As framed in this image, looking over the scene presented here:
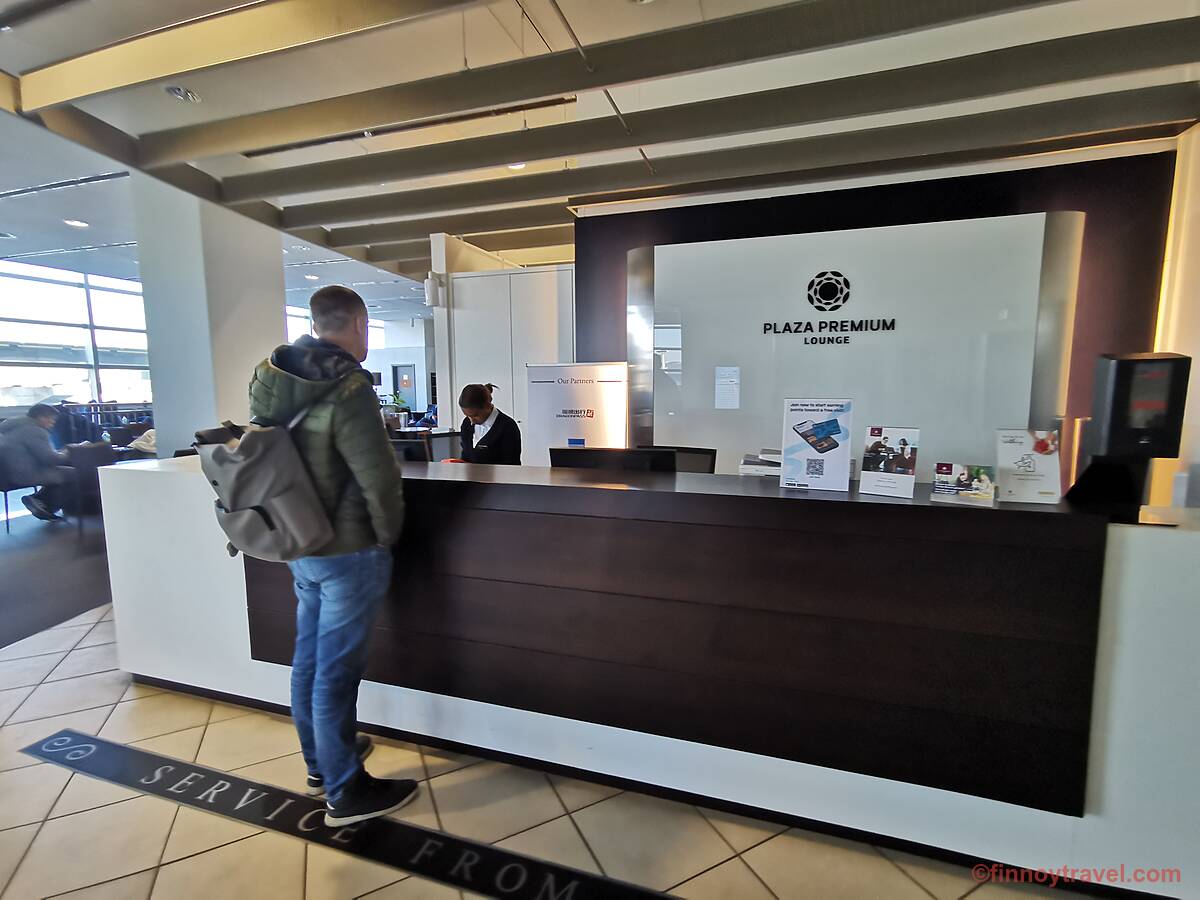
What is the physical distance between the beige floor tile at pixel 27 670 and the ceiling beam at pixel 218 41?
10.0 ft

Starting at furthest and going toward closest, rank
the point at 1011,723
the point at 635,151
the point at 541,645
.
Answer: the point at 635,151
the point at 541,645
the point at 1011,723

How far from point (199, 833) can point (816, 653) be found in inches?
82.7

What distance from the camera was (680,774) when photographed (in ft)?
6.10

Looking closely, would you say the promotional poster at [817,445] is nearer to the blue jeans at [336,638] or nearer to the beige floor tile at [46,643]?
the blue jeans at [336,638]

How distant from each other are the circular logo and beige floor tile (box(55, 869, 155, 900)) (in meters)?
4.16

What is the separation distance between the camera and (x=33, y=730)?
2369 millimetres

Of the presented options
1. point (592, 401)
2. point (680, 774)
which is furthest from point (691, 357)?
point (680, 774)

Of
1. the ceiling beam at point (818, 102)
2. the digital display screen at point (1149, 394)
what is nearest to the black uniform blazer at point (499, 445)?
the ceiling beam at point (818, 102)

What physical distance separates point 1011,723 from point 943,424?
2349mm

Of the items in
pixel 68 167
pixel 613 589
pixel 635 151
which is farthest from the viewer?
pixel 68 167

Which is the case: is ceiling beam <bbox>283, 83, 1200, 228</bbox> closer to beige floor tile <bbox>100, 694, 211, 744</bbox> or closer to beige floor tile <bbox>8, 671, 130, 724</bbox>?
beige floor tile <bbox>100, 694, 211, 744</bbox>

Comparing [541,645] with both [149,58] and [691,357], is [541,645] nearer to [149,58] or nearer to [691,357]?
[691,357]

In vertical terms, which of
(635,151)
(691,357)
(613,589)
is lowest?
(613,589)

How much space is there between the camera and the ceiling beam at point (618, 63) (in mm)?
2311
